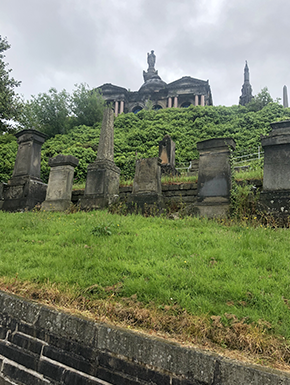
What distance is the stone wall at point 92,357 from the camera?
200 cm

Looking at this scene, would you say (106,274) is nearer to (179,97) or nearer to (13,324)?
(13,324)

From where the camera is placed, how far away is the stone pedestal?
6715mm

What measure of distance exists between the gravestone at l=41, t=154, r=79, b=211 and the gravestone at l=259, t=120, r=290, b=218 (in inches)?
227

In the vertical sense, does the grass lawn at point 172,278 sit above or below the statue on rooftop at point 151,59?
below

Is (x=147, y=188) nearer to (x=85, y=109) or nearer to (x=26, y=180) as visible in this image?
(x=26, y=180)

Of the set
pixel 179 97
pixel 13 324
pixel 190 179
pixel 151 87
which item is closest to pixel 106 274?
pixel 13 324

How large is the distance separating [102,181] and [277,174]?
15.7 feet

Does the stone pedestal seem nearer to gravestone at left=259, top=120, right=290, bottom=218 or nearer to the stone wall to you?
gravestone at left=259, top=120, right=290, bottom=218

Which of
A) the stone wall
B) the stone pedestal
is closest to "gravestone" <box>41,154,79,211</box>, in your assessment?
the stone pedestal

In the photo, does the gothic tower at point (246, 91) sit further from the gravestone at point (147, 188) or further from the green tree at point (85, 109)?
the gravestone at point (147, 188)

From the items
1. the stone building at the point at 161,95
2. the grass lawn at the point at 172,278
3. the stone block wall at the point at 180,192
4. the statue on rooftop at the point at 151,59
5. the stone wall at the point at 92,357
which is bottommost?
the stone wall at the point at 92,357

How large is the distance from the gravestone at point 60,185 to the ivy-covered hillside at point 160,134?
571 cm

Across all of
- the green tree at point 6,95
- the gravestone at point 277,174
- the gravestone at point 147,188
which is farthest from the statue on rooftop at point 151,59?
the gravestone at point 277,174

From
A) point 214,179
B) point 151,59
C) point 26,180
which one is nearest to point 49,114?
point 26,180
